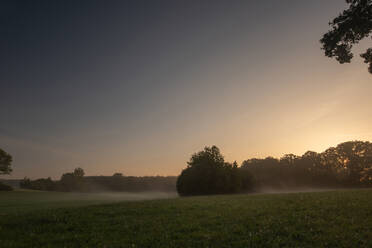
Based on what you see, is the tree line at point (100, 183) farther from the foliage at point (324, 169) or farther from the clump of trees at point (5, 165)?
the foliage at point (324, 169)

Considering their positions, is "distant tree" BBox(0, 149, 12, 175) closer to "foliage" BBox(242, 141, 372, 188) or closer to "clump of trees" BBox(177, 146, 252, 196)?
"clump of trees" BBox(177, 146, 252, 196)

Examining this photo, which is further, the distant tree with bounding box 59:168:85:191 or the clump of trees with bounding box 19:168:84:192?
the distant tree with bounding box 59:168:85:191

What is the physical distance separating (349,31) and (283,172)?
102 meters

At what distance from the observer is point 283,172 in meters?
106

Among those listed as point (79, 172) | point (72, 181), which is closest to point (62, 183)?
point (72, 181)

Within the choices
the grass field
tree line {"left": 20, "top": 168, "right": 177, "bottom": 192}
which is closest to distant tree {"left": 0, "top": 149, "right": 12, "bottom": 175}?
tree line {"left": 20, "top": 168, "right": 177, "bottom": 192}

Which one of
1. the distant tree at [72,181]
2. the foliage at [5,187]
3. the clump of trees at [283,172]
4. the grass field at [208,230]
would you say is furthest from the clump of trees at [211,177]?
the distant tree at [72,181]

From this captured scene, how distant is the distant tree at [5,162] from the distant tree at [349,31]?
342ft

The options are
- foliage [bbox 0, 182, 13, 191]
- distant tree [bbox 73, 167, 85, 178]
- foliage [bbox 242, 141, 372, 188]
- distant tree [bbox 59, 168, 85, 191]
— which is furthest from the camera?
distant tree [bbox 73, 167, 85, 178]

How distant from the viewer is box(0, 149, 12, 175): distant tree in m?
81.0

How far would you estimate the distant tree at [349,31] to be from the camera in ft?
50.2

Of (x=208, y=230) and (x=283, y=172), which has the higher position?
(x=283, y=172)

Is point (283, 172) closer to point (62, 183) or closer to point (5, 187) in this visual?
point (5, 187)

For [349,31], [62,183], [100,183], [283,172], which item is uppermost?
[349,31]
